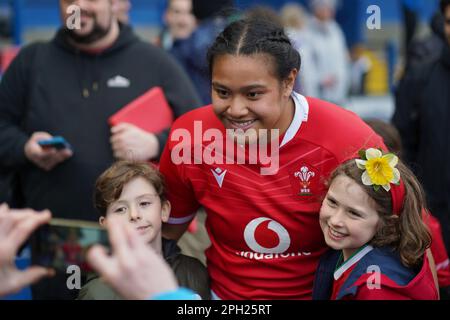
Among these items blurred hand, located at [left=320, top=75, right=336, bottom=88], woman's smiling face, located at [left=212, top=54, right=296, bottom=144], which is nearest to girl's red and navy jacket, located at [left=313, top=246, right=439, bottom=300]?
woman's smiling face, located at [left=212, top=54, right=296, bottom=144]

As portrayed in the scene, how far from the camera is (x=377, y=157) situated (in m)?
2.38

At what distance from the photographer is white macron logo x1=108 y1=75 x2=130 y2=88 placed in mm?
3543

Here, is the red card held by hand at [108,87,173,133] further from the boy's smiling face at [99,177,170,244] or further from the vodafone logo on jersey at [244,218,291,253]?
the vodafone logo on jersey at [244,218,291,253]

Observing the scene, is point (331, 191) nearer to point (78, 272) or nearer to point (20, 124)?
point (78, 272)

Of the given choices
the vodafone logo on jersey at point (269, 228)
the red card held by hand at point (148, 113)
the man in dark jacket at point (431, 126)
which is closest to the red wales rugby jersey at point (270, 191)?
the vodafone logo on jersey at point (269, 228)

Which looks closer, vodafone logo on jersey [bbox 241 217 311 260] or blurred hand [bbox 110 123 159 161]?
vodafone logo on jersey [bbox 241 217 311 260]

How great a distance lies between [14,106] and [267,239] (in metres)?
1.68

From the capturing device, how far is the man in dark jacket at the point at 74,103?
11.4 feet

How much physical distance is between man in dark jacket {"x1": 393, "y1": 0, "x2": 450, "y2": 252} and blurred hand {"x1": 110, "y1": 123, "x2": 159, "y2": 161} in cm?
146

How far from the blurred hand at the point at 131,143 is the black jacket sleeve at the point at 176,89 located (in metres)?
0.12

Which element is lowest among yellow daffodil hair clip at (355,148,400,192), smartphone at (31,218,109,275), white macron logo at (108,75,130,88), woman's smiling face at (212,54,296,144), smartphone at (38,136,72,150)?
smartphone at (31,218,109,275)

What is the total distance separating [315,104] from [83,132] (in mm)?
1356

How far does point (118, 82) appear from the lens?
3549 mm

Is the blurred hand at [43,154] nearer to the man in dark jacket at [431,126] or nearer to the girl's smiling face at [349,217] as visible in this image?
the girl's smiling face at [349,217]
